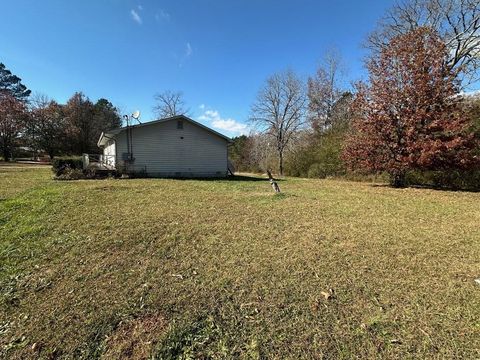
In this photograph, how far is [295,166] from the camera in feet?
67.8

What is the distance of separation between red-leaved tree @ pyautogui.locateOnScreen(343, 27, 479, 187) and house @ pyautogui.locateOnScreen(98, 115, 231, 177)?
27.1 ft

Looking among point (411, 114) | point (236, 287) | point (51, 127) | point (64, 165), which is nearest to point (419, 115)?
point (411, 114)

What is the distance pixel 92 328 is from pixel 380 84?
1239 centimetres

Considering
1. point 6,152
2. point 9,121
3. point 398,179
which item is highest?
point 9,121

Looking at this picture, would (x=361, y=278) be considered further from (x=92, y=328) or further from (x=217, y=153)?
(x=217, y=153)

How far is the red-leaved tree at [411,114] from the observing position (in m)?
9.63

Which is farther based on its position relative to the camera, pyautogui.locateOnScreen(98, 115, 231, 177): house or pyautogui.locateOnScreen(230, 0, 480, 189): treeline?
pyautogui.locateOnScreen(98, 115, 231, 177): house

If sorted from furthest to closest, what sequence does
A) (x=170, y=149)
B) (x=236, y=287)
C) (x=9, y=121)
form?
1. (x=9, y=121)
2. (x=170, y=149)
3. (x=236, y=287)

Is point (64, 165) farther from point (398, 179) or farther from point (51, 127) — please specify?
point (51, 127)

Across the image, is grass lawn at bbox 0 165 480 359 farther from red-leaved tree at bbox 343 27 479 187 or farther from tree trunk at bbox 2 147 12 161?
tree trunk at bbox 2 147 12 161

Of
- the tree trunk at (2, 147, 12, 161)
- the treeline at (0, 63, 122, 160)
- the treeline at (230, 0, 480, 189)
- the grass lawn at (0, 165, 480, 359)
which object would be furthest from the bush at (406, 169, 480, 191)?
the tree trunk at (2, 147, 12, 161)

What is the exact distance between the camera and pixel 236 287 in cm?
286

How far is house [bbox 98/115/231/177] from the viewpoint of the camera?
1480 centimetres

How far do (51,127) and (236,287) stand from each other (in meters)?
40.9
